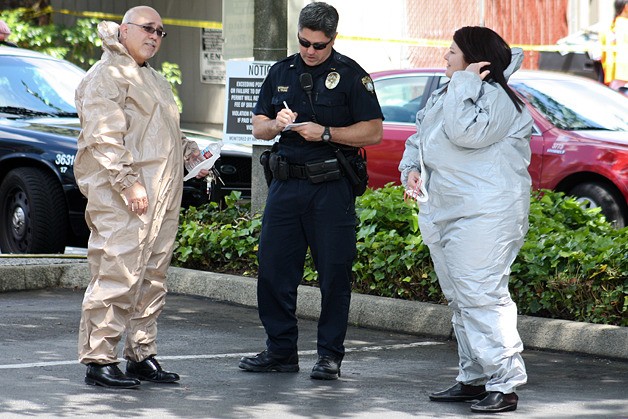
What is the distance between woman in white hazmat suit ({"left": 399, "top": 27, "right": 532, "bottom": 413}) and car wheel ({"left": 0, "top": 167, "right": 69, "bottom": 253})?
5255mm

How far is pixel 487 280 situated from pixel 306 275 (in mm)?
3287

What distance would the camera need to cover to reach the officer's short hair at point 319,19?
6984 millimetres

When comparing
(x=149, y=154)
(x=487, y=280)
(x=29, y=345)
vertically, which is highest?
(x=149, y=154)

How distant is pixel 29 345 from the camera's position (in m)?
7.66

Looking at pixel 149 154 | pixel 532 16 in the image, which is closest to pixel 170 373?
pixel 149 154

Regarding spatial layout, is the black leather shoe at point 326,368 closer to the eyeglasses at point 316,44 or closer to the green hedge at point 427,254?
the eyeglasses at point 316,44

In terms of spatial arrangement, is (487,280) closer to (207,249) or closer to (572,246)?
(572,246)

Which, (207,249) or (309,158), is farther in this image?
(207,249)

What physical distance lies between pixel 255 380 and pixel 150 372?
1.72 ft

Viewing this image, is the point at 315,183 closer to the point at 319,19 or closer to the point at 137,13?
the point at 319,19

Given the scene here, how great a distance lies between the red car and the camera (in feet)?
39.4

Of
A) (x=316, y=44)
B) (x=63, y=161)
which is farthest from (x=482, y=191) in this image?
(x=63, y=161)

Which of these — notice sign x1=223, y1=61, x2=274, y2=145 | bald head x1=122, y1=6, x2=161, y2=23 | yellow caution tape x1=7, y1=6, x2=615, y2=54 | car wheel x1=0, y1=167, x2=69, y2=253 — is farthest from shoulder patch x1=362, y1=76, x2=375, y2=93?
yellow caution tape x1=7, y1=6, x2=615, y2=54

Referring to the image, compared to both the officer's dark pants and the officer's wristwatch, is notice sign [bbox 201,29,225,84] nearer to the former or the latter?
the officer's dark pants
